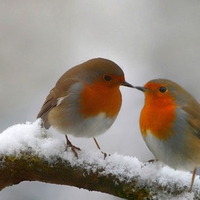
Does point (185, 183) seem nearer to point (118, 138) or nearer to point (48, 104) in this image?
point (48, 104)

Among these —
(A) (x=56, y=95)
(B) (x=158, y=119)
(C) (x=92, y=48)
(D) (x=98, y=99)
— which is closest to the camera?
(B) (x=158, y=119)

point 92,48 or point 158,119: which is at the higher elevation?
point 92,48

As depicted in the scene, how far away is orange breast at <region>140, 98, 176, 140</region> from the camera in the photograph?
3184 mm

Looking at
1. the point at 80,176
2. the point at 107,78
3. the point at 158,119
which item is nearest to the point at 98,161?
the point at 80,176

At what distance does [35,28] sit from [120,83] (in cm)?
356

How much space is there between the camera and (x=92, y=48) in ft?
20.7

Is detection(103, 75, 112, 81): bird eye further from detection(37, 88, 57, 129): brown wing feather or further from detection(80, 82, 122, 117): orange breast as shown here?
detection(37, 88, 57, 129): brown wing feather

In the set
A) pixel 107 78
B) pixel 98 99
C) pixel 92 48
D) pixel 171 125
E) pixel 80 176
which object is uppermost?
pixel 92 48

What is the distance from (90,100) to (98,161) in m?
0.49

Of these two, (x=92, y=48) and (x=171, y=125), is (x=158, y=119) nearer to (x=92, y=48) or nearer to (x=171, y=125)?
(x=171, y=125)

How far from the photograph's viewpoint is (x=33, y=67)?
6.38 meters

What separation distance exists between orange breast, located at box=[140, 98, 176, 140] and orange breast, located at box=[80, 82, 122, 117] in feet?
0.93

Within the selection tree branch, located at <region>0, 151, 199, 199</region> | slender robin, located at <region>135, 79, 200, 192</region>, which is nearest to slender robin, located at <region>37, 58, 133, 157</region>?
slender robin, located at <region>135, 79, 200, 192</region>

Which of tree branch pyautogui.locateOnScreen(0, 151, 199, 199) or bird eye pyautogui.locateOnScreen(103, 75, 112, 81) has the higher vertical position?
bird eye pyautogui.locateOnScreen(103, 75, 112, 81)
